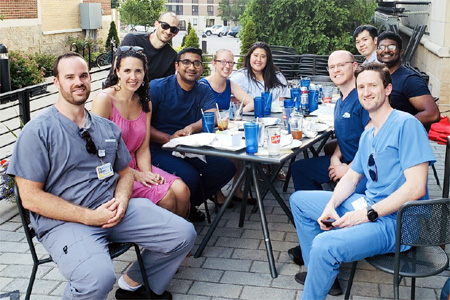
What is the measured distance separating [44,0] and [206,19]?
68.8m

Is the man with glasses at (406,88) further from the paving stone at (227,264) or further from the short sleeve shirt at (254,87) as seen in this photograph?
the paving stone at (227,264)

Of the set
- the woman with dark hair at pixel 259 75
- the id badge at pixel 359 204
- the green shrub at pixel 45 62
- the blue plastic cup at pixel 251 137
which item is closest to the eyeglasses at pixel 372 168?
the id badge at pixel 359 204

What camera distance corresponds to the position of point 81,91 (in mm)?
3049

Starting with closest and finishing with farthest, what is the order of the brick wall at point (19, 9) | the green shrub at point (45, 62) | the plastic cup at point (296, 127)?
the plastic cup at point (296, 127)
the brick wall at point (19, 9)
the green shrub at point (45, 62)

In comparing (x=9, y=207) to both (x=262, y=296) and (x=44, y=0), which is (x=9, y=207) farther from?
(x=44, y=0)

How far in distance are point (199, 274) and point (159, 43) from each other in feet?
9.01

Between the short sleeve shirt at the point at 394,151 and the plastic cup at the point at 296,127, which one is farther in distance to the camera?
the plastic cup at the point at 296,127

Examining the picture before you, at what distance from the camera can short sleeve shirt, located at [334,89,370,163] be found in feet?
13.6

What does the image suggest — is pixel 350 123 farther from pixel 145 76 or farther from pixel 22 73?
pixel 22 73

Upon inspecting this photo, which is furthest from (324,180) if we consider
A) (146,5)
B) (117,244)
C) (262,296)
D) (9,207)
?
(146,5)

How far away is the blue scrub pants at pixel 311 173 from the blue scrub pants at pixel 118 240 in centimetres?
146

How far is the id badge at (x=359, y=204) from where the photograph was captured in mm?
3211

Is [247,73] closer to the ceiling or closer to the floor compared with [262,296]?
closer to the ceiling

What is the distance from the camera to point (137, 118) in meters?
3.96
